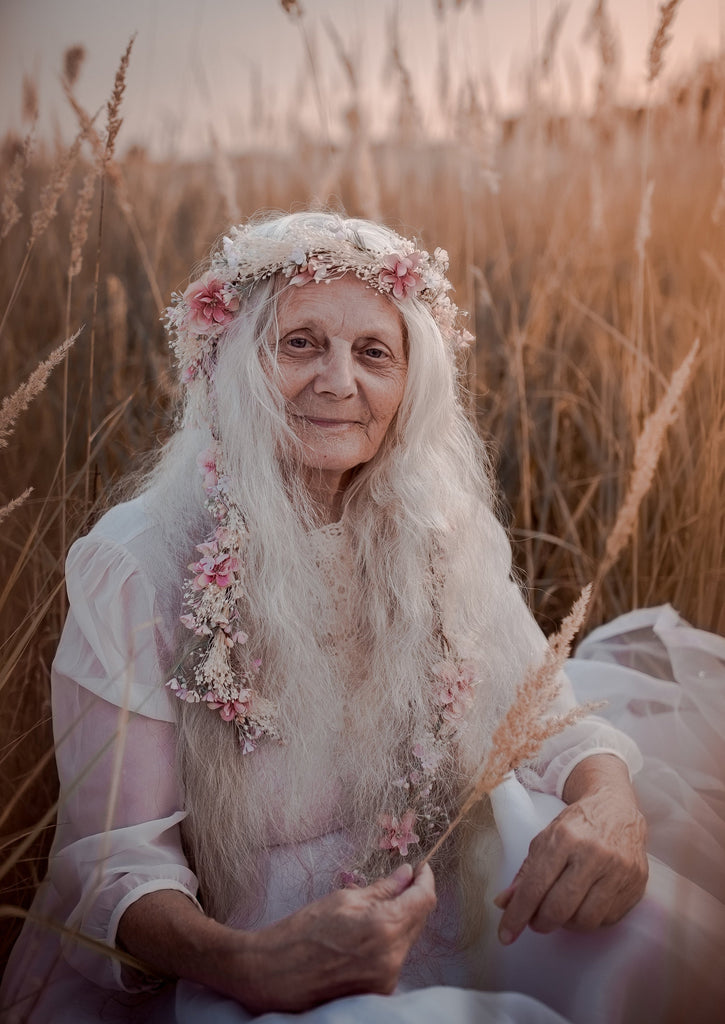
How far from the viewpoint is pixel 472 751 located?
5.27ft

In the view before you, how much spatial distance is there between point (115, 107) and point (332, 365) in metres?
0.61

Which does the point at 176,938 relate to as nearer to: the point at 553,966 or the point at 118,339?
the point at 553,966

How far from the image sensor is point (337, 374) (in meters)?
1.47

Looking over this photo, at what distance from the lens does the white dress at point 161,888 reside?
124 centimetres

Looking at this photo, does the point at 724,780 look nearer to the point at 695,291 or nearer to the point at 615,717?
the point at 615,717

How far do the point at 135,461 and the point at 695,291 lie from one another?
1921 mm

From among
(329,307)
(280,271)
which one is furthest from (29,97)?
(329,307)

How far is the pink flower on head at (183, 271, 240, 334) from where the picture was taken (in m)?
1.52

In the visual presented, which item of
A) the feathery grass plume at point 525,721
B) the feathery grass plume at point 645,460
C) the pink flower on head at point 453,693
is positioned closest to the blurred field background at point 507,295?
the feathery grass plume at point 645,460

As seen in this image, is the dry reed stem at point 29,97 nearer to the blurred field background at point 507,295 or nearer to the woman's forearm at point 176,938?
the blurred field background at point 507,295

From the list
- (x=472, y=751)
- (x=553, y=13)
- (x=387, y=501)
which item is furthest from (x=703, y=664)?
(x=553, y=13)

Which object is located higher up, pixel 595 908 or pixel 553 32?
pixel 553 32

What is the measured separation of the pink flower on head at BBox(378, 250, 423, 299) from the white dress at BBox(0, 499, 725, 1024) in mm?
473

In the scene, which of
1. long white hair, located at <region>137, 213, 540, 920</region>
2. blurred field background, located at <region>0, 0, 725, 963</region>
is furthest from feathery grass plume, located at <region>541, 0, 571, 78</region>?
long white hair, located at <region>137, 213, 540, 920</region>
